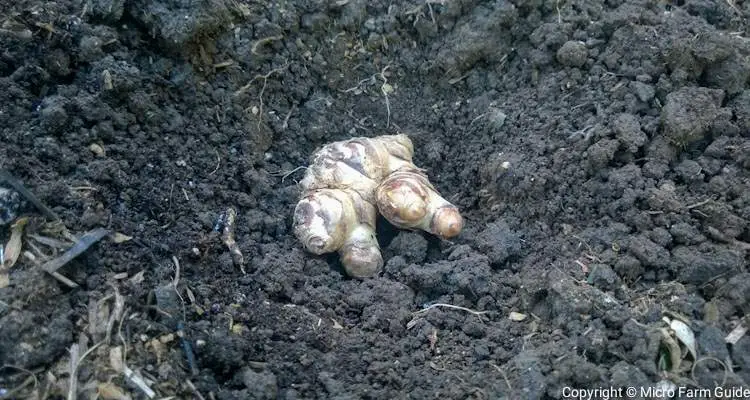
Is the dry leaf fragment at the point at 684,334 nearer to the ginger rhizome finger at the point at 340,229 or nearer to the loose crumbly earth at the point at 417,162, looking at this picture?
the loose crumbly earth at the point at 417,162

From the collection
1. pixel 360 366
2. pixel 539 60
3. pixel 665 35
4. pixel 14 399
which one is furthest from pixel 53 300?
pixel 665 35

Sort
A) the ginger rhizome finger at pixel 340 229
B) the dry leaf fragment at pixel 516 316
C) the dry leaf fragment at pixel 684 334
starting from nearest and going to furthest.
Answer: the dry leaf fragment at pixel 684 334 → the dry leaf fragment at pixel 516 316 → the ginger rhizome finger at pixel 340 229

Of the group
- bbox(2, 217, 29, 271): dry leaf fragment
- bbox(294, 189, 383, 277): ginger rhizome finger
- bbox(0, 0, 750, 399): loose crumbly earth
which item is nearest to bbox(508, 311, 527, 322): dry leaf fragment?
bbox(0, 0, 750, 399): loose crumbly earth

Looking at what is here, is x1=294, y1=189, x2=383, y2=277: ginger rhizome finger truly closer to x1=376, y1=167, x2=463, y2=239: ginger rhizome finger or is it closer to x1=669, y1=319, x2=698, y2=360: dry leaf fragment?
x1=376, y1=167, x2=463, y2=239: ginger rhizome finger

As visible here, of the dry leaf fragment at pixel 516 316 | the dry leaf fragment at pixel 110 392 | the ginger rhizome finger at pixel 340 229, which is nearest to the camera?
the dry leaf fragment at pixel 110 392

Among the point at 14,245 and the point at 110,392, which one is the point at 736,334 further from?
the point at 14,245

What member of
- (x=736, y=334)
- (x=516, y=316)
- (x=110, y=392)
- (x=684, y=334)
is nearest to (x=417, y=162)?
(x=516, y=316)

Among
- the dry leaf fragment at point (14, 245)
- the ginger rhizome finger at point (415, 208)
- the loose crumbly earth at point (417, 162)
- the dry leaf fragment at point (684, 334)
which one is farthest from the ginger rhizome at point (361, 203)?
the dry leaf fragment at point (14, 245)
